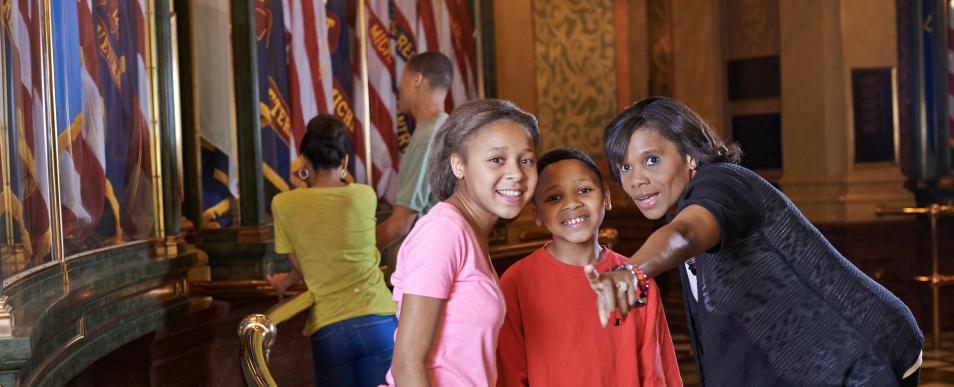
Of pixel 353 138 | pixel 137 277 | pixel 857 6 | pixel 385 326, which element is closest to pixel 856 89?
pixel 857 6

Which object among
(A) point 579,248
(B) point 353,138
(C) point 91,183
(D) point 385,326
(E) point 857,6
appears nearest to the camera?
(A) point 579,248

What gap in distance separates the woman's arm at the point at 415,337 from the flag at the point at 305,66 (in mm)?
3740

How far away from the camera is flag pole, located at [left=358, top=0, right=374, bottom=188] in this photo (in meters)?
6.44

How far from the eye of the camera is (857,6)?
849 centimetres

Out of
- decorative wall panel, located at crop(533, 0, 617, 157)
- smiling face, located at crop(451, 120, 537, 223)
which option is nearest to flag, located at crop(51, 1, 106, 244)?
smiling face, located at crop(451, 120, 537, 223)

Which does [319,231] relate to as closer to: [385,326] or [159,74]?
[385,326]

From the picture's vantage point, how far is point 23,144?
101 inches

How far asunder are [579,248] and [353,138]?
12.6 ft

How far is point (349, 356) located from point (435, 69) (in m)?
1.21

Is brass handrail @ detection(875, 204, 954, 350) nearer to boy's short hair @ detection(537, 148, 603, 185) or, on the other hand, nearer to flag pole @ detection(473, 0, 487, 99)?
flag pole @ detection(473, 0, 487, 99)

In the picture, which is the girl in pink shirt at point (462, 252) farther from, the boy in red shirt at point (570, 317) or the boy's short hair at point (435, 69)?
the boy's short hair at point (435, 69)

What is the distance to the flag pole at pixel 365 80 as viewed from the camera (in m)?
6.44

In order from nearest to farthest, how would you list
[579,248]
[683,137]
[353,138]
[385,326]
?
[683,137] → [579,248] → [385,326] → [353,138]

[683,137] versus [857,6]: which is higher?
[857,6]
